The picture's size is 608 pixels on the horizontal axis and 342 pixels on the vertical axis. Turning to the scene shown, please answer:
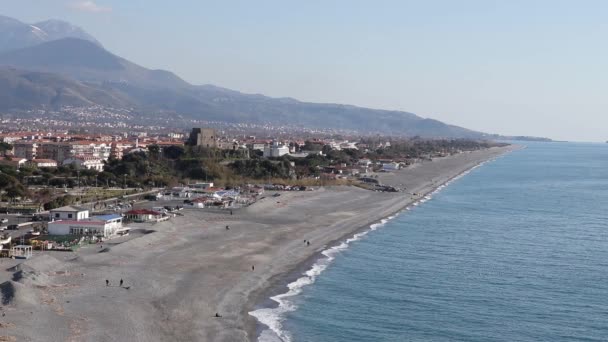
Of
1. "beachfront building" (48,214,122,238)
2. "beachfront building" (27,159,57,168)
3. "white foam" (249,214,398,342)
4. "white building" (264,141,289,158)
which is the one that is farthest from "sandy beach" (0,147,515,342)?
"white building" (264,141,289,158)

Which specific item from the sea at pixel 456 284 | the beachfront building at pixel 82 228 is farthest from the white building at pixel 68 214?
the sea at pixel 456 284

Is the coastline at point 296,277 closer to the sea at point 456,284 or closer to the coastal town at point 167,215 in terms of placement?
the sea at point 456,284

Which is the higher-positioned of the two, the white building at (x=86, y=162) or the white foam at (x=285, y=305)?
the white building at (x=86, y=162)

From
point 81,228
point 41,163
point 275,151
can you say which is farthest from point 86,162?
point 81,228

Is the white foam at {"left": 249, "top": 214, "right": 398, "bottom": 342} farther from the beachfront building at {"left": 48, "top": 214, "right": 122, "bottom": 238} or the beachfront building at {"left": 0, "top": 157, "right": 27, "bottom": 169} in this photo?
the beachfront building at {"left": 0, "top": 157, "right": 27, "bottom": 169}

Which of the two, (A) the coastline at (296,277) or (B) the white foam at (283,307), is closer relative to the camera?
(B) the white foam at (283,307)

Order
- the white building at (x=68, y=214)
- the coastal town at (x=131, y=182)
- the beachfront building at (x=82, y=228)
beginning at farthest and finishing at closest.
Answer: the white building at (x=68, y=214), the coastal town at (x=131, y=182), the beachfront building at (x=82, y=228)

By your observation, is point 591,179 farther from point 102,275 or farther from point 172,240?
point 102,275
